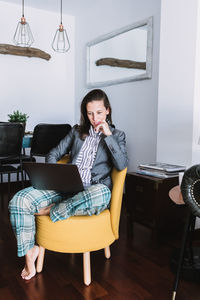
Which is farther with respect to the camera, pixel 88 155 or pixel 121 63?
pixel 121 63

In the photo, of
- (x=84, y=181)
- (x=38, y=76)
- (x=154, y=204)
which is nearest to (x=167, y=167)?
(x=154, y=204)

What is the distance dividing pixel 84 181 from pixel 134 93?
176 cm

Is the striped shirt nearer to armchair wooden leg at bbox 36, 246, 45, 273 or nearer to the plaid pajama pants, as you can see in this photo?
the plaid pajama pants

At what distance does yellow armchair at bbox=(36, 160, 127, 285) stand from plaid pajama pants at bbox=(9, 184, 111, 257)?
0.04m

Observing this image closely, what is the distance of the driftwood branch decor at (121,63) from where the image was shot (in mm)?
3150

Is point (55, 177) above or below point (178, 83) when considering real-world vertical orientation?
below

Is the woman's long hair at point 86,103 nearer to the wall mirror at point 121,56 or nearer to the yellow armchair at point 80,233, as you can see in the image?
the yellow armchair at point 80,233

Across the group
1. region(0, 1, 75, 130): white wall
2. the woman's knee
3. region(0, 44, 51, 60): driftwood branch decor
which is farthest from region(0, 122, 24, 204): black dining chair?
region(0, 44, 51, 60): driftwood branch decor

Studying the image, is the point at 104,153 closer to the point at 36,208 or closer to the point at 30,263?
the point at 36,208

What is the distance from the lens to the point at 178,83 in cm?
233

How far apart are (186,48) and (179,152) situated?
0.82m

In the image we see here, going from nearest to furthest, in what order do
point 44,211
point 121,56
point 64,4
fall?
point 44,211 < point 121,56 < point 64,4

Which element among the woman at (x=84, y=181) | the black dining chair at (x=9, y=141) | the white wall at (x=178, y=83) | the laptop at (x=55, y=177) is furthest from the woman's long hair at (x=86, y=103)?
the black dining chair at (x=9, y=141)

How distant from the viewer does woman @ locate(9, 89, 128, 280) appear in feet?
5.21
